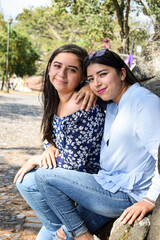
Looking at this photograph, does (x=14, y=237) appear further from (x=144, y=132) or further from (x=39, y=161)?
(x=144, y=132)

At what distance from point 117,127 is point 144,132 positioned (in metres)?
0.26

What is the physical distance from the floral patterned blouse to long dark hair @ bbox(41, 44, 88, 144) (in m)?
0.20

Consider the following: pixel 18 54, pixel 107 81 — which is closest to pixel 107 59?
pixel 107 81

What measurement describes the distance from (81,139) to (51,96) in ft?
2.02

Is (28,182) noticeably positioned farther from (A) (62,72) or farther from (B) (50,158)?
(A) (62,72)

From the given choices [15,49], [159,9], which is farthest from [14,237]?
[15,49]

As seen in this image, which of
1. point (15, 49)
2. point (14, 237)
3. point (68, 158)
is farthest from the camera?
point (15, 49)

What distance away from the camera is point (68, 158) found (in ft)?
9.16

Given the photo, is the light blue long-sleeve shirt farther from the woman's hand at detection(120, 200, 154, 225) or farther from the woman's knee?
the woman's knee

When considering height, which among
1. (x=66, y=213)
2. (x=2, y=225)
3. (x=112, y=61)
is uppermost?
(x=112, y=61)

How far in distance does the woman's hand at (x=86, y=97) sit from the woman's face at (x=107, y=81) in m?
0.12

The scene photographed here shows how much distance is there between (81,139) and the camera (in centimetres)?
280

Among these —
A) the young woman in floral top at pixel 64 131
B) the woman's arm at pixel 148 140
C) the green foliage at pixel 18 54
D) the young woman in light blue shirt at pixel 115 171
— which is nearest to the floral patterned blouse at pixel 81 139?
the young woman in floral top at pixel 64 131

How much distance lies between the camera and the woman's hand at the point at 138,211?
2.26 meters
